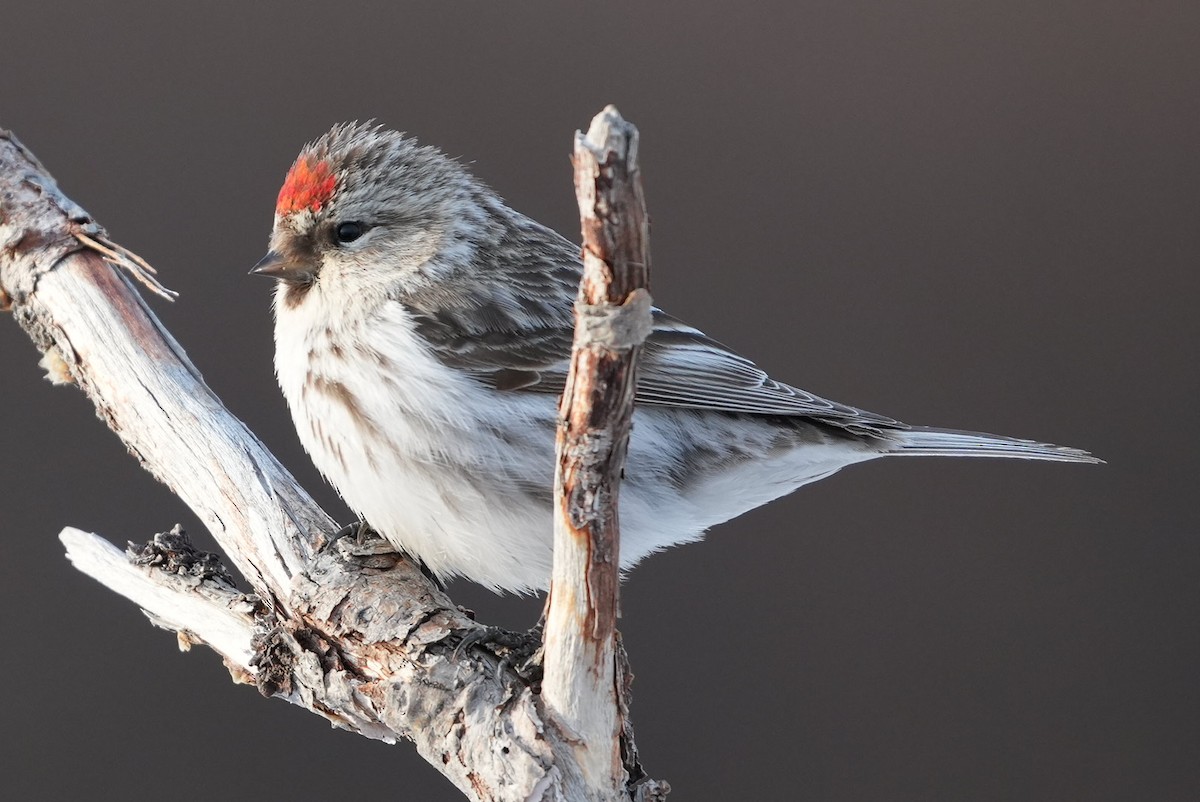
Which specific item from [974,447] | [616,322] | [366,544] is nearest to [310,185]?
[366,544]

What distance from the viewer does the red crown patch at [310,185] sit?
5.41 feet

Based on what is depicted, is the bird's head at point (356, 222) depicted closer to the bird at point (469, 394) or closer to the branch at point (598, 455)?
the bird at point (469, 394)

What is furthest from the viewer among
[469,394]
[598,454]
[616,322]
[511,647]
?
[469,394]

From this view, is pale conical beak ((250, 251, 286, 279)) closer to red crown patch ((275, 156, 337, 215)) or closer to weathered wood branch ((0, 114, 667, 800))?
red crown patch ((275, 156, 337, 215))

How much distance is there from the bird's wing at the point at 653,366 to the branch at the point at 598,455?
1.32 feet

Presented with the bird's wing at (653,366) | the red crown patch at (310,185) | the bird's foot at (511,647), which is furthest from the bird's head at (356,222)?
the bird's foot at (511,647)

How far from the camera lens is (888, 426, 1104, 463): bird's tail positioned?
1.69 metres

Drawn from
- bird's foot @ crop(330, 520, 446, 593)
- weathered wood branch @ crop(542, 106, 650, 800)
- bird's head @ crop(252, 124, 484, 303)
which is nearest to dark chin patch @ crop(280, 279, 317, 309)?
bird's head @ crop(252, 124, 484, 303)

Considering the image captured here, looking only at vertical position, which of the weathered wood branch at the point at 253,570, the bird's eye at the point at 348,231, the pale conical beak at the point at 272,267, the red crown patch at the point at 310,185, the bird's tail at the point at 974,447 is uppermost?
the red crown patch at the point at 310,185

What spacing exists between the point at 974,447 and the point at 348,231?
939mm

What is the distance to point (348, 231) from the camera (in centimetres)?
169

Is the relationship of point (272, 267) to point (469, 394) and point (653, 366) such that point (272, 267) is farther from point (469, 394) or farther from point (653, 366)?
point (653, 366)

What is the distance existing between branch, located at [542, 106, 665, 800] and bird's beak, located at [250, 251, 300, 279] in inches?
26.9

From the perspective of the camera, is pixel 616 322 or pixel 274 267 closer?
pixel 616 322
